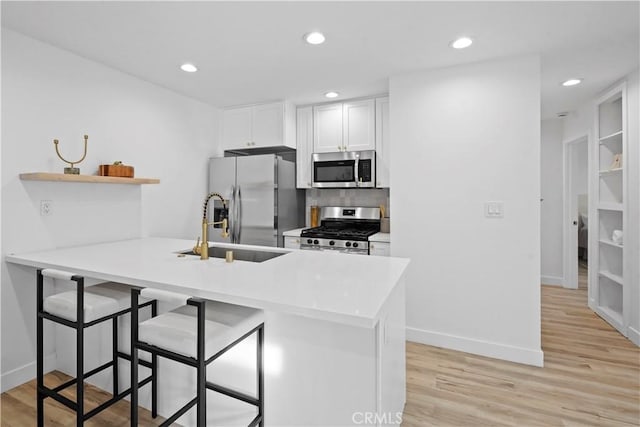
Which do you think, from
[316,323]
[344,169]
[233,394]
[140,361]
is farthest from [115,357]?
[344,169]

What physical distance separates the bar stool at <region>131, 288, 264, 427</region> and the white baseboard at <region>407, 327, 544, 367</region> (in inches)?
72.2

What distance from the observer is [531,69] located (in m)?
2.49

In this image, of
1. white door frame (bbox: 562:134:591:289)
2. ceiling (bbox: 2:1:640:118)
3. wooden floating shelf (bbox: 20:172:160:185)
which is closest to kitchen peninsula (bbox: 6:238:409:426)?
wooden floating shelf (bbox: 20:172:160:185)

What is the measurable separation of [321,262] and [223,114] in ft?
9.66

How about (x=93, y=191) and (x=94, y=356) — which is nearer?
(x=94, y=356)

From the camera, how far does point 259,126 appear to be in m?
3.86

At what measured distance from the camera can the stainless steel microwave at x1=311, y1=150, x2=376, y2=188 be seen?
3459 millimetres

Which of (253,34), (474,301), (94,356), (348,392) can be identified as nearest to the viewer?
(348,392)

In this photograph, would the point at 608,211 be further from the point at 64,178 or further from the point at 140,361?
the point at 64,178

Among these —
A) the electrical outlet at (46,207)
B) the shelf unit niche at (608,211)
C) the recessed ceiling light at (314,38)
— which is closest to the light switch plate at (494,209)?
the shelf unit niche at (608,211)

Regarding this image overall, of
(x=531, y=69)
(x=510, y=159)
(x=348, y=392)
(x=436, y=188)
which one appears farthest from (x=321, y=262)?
(x=531, y=69)

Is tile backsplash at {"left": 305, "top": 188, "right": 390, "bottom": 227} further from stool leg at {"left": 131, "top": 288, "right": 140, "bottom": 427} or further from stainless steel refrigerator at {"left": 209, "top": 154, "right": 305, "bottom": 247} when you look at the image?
stool leg at {"left": 131, "top": 288, "right": 140, "bottom": 427}

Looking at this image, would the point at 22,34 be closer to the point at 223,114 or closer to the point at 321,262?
the point at 223,114

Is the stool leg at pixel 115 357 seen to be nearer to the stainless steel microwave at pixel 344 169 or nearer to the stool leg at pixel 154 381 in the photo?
the stool leg at pixel 154 381
